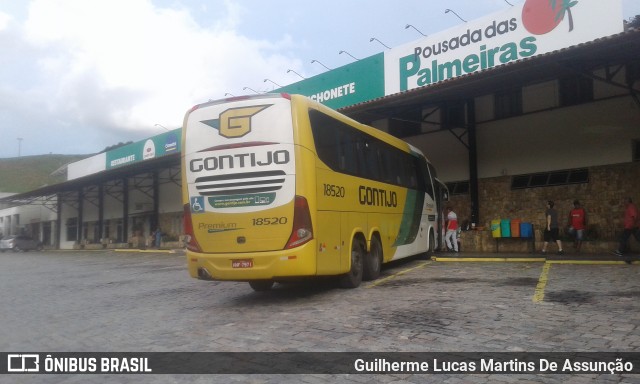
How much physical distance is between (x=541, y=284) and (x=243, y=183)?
5.98 metres

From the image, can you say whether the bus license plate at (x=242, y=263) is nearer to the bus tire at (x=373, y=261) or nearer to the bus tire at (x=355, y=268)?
the bus tire at (x=355, y=268)

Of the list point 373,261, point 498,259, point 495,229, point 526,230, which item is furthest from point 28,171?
point 373,261

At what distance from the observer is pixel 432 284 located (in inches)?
385

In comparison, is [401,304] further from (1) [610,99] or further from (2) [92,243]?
(2) [92,243]

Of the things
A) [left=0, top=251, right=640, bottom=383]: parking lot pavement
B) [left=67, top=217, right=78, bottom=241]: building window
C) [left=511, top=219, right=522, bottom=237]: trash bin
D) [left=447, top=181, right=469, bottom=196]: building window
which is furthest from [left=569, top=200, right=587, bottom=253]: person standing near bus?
[left=67, top=217, right=78, bottom=241]: building window

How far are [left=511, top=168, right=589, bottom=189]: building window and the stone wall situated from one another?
0.15 m

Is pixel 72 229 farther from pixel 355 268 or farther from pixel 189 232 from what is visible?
pixel 355 268

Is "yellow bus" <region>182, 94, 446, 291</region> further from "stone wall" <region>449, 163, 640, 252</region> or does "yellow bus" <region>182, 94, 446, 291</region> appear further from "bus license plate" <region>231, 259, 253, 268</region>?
"stone wall" <region>449, 163, 640, 252</region>

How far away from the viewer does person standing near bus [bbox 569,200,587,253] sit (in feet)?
48.2

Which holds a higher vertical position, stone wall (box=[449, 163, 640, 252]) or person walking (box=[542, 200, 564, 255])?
stone wall (box=[449, 163, 640, 252])

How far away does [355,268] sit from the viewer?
31.6 feet

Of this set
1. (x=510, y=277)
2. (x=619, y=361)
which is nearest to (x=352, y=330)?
→ (x=619, y=361)

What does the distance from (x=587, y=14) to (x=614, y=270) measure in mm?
8840

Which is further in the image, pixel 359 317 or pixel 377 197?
pixel 377 197
